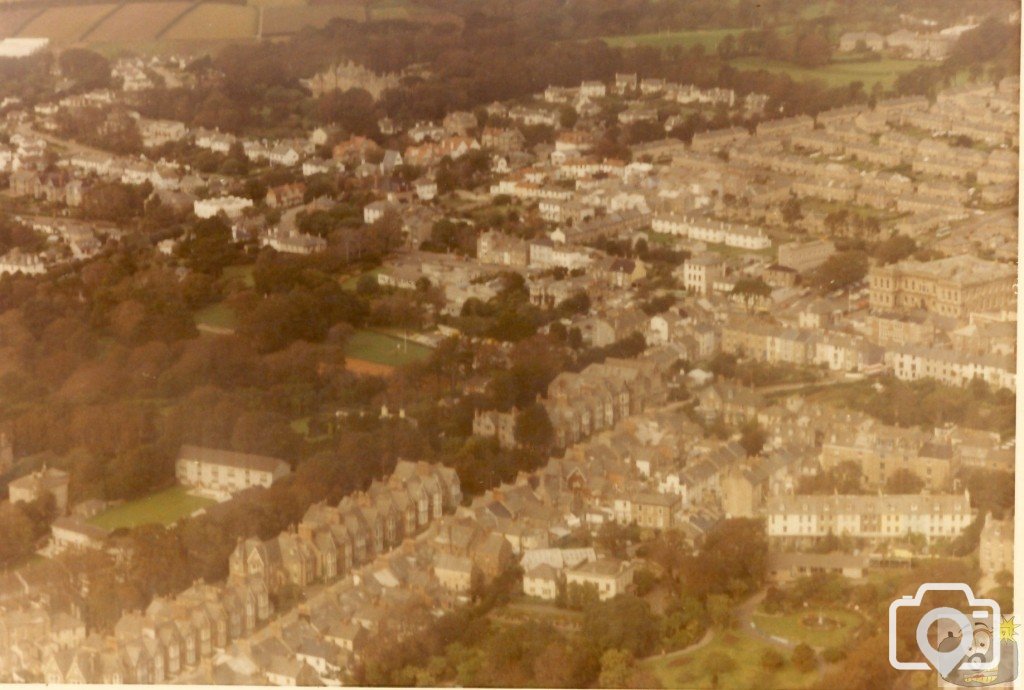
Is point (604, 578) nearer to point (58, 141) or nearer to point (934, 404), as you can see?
point (934, 404)

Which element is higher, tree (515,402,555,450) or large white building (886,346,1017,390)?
large white building (886,346,1017,390)

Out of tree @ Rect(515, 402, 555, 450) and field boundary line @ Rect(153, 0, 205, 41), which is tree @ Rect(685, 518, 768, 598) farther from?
field boundary line @ Rect(153, 0, 205, 41)

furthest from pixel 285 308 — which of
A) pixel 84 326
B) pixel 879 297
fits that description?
pixel 879 297

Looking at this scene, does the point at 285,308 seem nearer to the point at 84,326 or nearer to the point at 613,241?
the point at 84,326

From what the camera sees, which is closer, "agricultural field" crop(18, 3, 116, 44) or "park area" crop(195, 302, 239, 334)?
"park area" crop(195, 302, 239, 334)

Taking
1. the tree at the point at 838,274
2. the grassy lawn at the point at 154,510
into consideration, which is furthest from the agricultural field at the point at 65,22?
the tree at the point at 838,274

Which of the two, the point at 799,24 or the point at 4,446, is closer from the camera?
the point at 4,446

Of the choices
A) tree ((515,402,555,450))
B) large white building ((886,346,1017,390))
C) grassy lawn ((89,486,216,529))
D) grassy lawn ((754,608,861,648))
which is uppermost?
large white building ((886,346,1017,390))

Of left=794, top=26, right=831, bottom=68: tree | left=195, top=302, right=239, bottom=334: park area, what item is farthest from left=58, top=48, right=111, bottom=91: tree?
left=794, top=26, right=831, bottom=68: tree
